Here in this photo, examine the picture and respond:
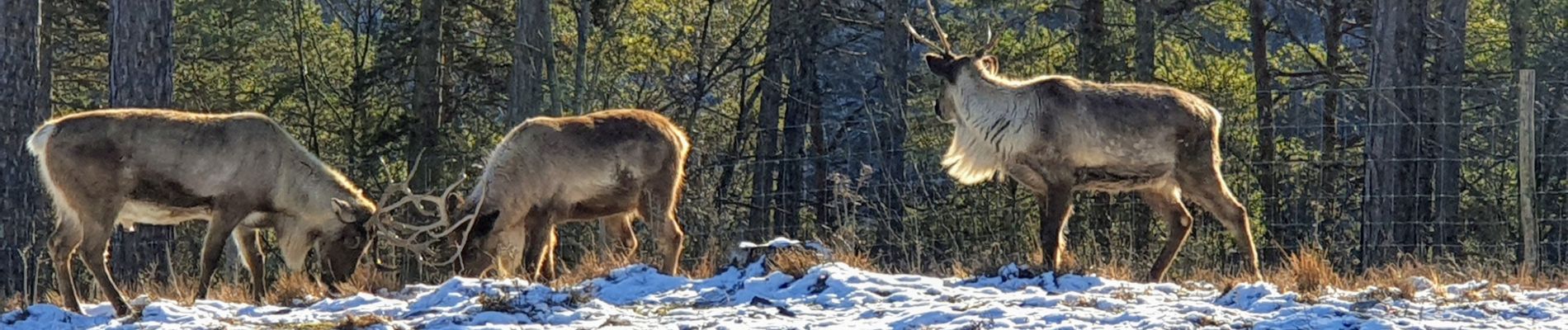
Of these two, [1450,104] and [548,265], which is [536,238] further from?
[1450,104]

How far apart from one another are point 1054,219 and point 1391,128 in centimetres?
595

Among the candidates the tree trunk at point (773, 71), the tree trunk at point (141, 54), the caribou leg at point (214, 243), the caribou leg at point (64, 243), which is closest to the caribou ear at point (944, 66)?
the caribou leg at point (214, 243)

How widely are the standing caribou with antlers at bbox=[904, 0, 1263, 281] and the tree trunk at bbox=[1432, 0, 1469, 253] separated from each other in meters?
6.81

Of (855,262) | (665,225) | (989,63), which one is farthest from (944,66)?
(665,225)

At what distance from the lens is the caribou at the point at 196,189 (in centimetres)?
1034

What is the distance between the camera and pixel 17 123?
44.2ft

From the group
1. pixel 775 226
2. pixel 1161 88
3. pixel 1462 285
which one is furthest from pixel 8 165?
pixel 1462 285

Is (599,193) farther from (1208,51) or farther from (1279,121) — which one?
(1279,121)

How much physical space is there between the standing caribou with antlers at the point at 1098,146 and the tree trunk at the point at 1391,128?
4.47 metres

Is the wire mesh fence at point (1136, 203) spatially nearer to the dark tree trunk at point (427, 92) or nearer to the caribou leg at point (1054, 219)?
the dark tree trunk at point (427, 92)

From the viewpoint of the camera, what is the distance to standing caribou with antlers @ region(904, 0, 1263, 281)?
10367 mm

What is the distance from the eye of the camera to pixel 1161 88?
424 inches

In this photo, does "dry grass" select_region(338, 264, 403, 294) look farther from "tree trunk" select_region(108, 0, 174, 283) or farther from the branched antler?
"tree trunk" select_region(108, 0, 174, 283)

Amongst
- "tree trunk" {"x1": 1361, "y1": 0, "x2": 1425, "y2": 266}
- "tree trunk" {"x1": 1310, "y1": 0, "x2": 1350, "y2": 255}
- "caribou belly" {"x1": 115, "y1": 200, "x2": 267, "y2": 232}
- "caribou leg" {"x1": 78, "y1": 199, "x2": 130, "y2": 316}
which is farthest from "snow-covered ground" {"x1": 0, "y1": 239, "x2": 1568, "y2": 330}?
"tree trunk" {"x1": 1310, "y1": 0, "x2": 1350, "y2": 255}
